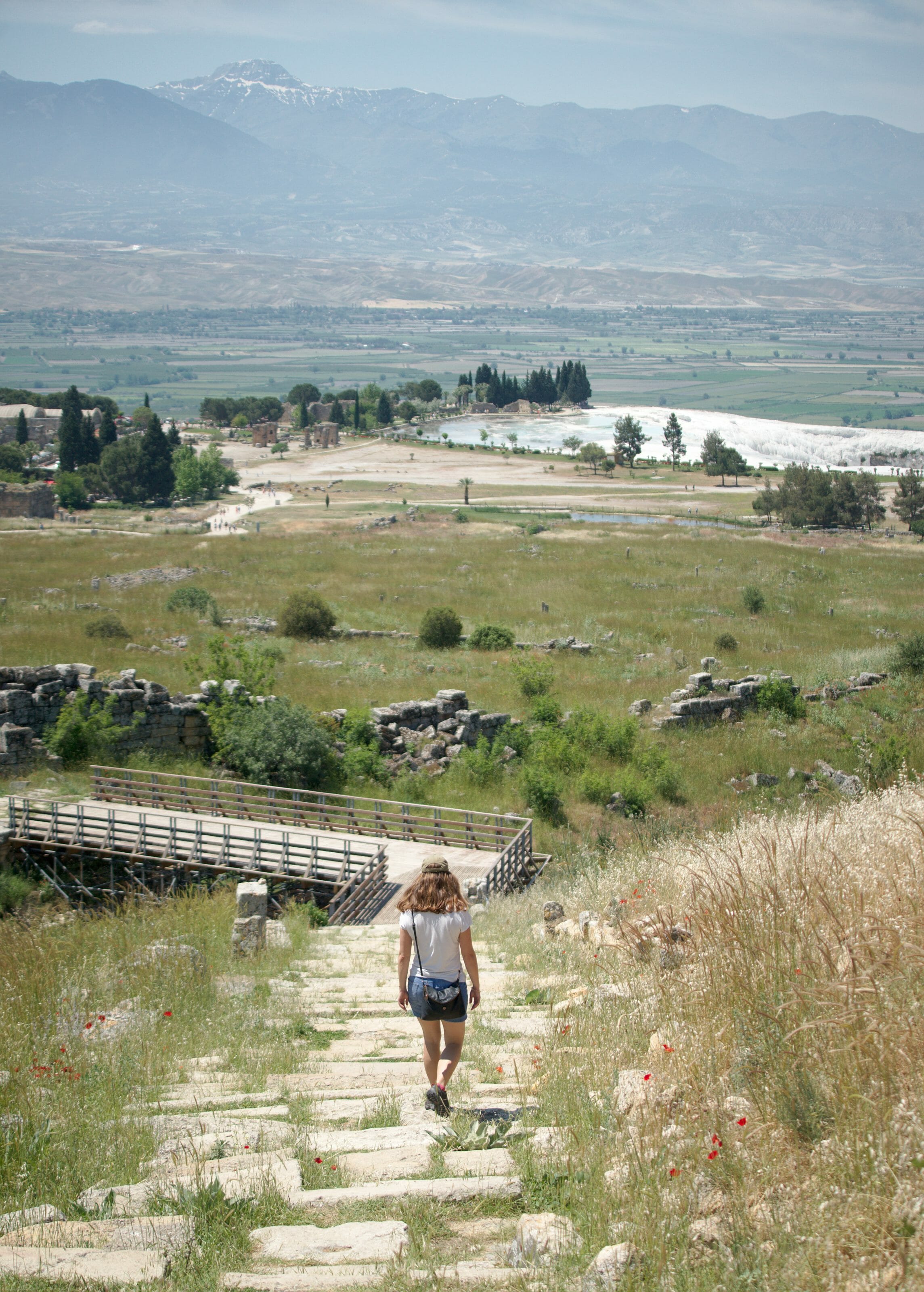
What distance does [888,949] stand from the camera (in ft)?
19.6

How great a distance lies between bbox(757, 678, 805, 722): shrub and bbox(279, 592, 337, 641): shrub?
1623 centimetres

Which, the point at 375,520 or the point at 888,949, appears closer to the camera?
the point at 888,949

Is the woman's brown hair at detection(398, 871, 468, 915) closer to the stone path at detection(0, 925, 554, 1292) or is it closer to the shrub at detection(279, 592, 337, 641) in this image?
the stone path at detection(0, 925, 554, 1292)

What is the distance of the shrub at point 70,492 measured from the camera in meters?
87.1

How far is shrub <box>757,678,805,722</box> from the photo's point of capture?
28172 mm

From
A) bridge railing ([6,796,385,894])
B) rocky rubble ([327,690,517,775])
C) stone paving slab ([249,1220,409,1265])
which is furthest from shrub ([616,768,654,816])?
stone paving slab ([249,1220,409,1265])

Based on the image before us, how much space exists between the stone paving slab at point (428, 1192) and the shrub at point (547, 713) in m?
20.5

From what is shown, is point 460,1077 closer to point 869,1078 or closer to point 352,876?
point 869,1078

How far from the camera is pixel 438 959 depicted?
724cm

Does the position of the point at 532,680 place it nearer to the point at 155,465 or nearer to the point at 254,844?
the point at 254,844

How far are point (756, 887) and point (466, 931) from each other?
2.03 metres

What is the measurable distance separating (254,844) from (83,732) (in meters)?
6.35

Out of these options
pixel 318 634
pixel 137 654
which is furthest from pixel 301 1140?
pixel 318 634

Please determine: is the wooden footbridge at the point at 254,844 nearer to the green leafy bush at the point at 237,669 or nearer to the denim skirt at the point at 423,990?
the green leafy bush at the point at 237,669
